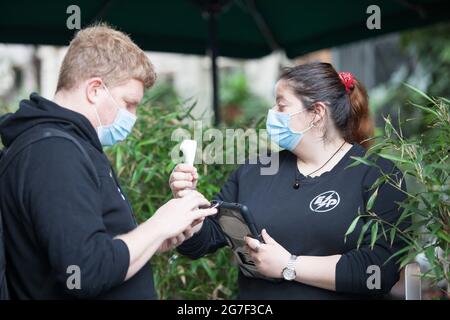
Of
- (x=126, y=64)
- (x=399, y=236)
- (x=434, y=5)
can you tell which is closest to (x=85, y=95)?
(x=126, y=64)

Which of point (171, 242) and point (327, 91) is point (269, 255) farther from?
point (327, 91)

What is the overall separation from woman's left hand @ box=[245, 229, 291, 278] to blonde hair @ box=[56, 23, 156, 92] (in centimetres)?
65

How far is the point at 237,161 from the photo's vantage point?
316 cm

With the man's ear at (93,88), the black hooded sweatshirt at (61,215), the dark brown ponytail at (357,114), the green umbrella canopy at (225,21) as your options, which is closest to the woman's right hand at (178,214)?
the black hooded sweatshirt at (61,215)

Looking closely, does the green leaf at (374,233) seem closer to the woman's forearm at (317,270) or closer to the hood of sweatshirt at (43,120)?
the woman's forearm at (317,270)

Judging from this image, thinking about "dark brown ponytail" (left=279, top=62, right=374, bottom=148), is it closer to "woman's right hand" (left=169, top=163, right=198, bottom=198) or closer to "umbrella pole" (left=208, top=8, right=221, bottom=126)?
"woman's right hand" (left=169, top=163, right=198, bottom=198)

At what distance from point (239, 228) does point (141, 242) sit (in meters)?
0.54

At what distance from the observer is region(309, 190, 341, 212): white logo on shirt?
7.27ft

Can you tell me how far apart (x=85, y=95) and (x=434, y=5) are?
9.21 feet

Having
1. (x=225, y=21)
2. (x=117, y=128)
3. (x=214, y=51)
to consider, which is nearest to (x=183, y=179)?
(x=117, y=128)

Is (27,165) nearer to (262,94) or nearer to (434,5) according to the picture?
(434,5)

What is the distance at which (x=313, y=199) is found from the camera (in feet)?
7.38

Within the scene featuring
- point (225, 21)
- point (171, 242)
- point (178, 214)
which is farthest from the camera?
point (225, 21)

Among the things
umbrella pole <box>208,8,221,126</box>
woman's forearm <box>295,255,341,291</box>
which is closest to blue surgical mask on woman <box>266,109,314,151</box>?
woman's forearm <box>295,255,341,291</box>
